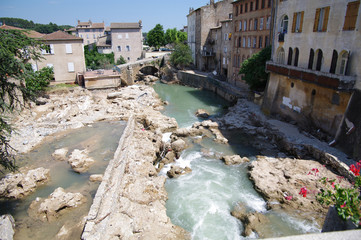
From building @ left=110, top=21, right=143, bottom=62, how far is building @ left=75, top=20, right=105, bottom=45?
31.8 metres

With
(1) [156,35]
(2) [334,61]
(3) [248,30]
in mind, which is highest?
(1) [156,35]

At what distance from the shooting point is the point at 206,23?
4806cm

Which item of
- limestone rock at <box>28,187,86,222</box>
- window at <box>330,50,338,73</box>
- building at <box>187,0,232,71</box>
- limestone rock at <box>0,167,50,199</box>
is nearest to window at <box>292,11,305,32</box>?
window at <box>330,50,338,73</box>

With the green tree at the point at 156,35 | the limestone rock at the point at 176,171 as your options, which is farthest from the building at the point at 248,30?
the green tree at the point at 156,35

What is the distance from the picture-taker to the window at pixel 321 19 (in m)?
17.4

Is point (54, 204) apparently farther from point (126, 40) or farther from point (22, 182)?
point (126, 40)

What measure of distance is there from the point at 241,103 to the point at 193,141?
1073 cm

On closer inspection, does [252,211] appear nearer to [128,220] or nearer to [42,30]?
[128,220]

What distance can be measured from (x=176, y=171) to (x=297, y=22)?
15.8 meters

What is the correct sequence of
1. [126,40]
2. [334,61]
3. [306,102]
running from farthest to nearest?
[126,40] < [306,102] < [334,61]

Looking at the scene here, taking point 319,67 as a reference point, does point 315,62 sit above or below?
above

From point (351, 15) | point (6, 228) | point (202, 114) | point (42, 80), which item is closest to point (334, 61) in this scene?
point (351, 15)

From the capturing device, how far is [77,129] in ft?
71.7

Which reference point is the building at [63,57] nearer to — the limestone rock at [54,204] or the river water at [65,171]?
the river water at [65,171]
